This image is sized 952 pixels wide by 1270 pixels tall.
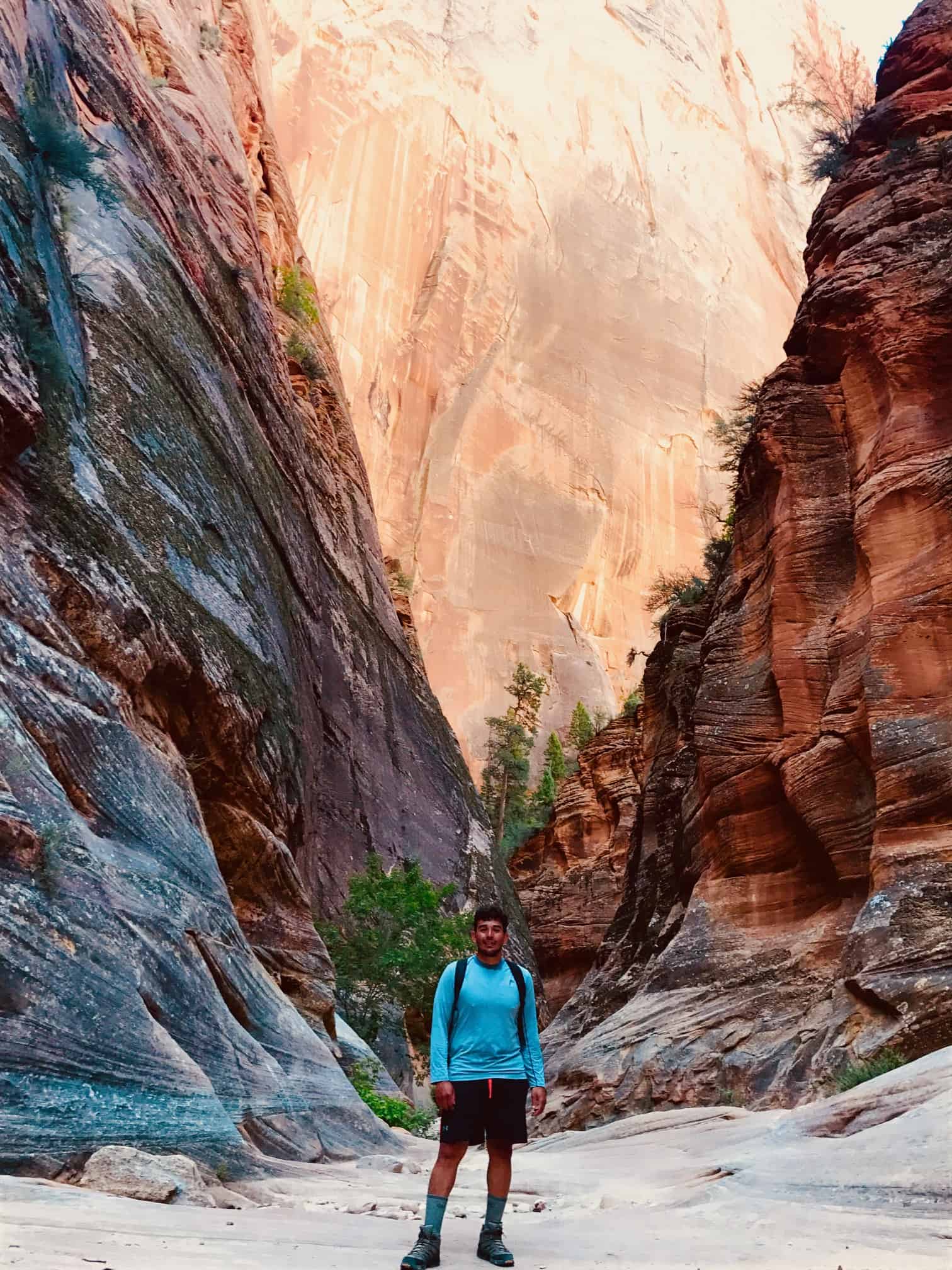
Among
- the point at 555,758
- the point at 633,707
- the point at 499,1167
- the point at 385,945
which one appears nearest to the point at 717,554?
the point at 385,945

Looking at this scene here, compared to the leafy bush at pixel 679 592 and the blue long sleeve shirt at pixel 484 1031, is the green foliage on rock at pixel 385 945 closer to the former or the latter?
the leafy bush at pixel 679 592

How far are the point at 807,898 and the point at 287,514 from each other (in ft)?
38.2

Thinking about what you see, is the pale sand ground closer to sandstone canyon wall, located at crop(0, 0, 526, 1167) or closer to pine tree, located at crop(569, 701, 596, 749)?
sandstone canyon wall, located at crop(0, 0, 526, 1167)

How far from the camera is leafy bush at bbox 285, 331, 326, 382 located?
30828mm

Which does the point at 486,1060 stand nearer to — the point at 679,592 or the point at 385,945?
the point at 385,945

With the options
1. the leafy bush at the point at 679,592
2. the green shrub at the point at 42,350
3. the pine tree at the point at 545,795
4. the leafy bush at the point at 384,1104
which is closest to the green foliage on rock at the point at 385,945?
the leafy bush at the point at 384,1104

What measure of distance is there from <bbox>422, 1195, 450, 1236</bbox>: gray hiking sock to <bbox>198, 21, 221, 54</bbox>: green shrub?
33897 millimetres

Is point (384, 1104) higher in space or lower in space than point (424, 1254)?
lower

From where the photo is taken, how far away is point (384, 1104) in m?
14.9

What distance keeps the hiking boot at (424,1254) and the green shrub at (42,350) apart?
949 cm

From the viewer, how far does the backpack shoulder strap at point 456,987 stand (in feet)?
15.9

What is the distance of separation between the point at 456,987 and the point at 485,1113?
519 mm

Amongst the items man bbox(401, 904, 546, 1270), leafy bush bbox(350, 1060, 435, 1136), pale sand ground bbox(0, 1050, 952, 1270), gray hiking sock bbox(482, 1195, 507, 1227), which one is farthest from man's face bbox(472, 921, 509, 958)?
leafy bush bbox(350, 1060, 435, 1136)

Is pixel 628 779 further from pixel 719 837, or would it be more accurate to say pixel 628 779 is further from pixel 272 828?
pixel 272 828
